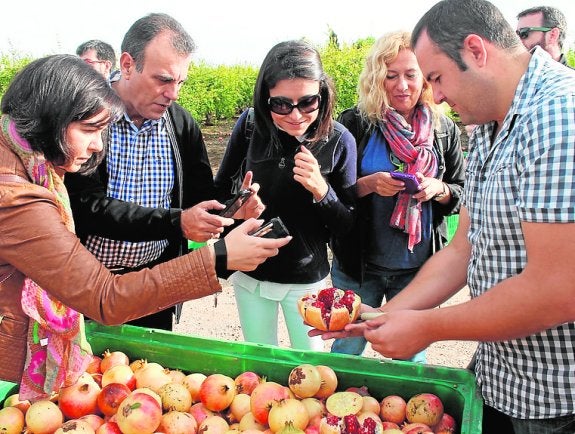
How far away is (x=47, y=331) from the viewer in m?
1.75

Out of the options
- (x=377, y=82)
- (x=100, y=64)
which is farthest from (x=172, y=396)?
(x=100, y=64)

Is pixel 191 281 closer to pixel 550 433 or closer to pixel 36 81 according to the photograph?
pixel 36 81

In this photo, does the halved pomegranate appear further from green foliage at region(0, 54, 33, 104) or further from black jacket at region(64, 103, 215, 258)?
green foliage at region(0, 54, 33, 104)

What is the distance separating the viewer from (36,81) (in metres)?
1.60

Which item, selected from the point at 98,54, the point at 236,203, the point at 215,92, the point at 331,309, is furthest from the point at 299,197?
the point at 215,92

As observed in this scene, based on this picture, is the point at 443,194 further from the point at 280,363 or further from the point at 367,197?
the point at 280,363

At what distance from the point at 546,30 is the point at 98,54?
14.8 ft

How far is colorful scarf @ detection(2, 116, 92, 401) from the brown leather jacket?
4 cm

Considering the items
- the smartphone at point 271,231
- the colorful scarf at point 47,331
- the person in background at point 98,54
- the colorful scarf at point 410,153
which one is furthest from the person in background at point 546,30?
the person in background at point 98,54

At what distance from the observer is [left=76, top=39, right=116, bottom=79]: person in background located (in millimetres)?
6004

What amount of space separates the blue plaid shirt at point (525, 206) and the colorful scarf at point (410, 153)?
1.05 meters

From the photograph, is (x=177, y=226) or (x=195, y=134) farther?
(x=195, y=134)

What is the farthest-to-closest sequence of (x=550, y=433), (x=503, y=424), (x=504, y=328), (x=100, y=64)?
(x=100, y=64)
(x=503, y=424)
(x=550, y=433)
(x=504, y=328)

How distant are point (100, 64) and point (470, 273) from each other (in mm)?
5419
